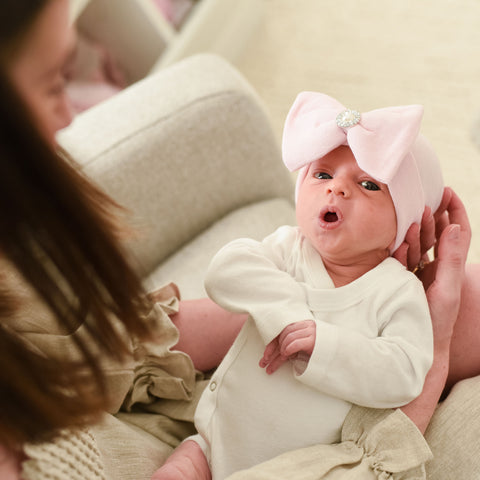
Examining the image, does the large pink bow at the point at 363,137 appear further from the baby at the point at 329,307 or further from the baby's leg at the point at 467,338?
the baby's leg at the point at 467,338

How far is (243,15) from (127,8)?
0.51 meters

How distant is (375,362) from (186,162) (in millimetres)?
575

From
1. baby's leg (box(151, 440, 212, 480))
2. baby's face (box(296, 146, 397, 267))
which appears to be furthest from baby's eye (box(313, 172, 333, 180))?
baby's leg (box(151, 440, 212, 480))

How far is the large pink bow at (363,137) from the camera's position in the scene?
830mm

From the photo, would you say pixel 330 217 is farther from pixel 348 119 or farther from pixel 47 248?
pixel 47 248

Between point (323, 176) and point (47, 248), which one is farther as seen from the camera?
point (323, 176)

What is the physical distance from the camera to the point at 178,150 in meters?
1.18

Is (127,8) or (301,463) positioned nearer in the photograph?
(301,463)

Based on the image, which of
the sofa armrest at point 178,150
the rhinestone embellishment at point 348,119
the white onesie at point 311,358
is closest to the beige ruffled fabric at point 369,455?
the white onesie at point 311,358

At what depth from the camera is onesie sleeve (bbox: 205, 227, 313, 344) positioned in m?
0.85

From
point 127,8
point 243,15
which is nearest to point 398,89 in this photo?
point 243,15

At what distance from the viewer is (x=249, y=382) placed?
0.88 m

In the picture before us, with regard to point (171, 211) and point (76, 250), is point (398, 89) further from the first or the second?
point (76, 250)

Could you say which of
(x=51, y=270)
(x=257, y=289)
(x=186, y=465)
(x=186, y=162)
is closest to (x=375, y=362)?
(x=257, y=289)
